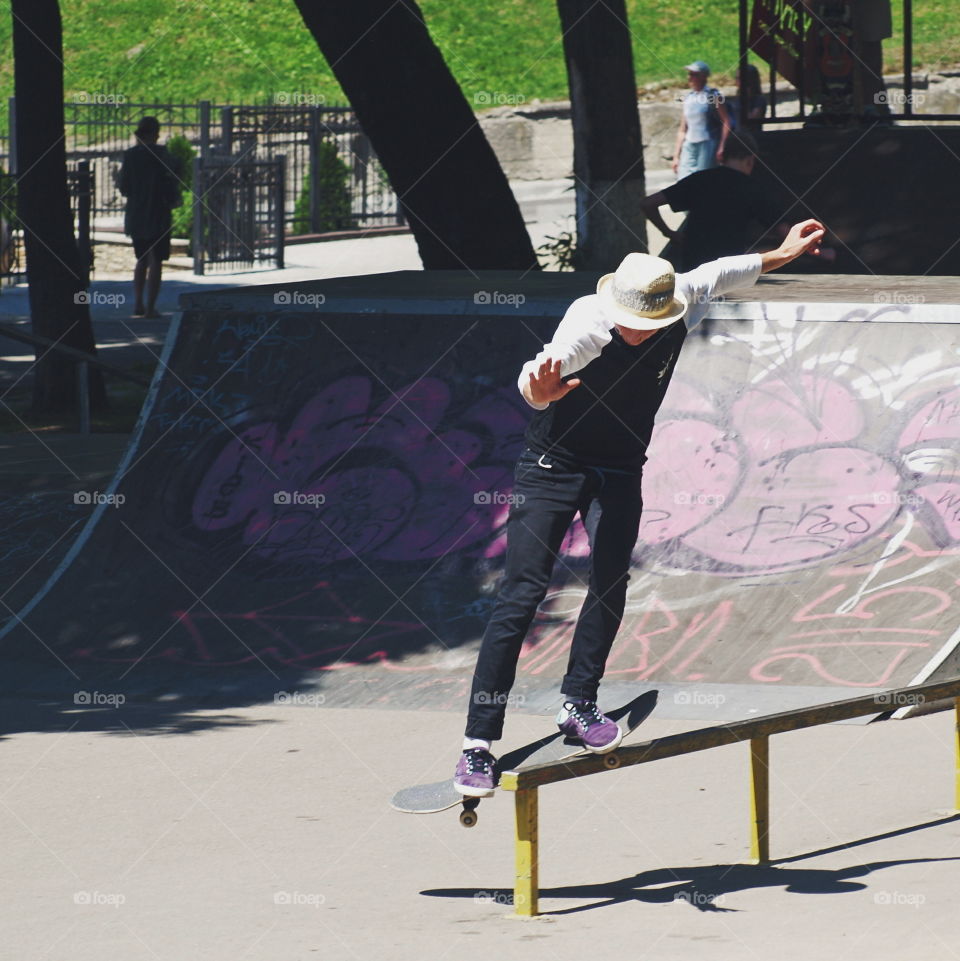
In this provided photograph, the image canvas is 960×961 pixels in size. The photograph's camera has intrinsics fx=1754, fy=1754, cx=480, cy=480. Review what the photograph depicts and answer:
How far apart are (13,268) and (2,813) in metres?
17.7

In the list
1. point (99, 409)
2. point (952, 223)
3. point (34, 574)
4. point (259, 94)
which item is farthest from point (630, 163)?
point (259, 94)

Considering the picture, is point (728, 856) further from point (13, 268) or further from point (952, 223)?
point (13, 268)

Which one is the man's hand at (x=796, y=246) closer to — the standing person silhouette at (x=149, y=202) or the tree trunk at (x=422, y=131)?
the tree trunk at (x=422, y=131)

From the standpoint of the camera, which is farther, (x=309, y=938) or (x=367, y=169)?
(x=367, y=169)

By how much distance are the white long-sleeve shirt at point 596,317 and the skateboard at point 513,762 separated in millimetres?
1078

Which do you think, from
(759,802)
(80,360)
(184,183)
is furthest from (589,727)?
(184,183)

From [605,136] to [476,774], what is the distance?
11.0m

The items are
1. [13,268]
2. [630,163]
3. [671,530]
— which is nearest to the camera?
[671,530]

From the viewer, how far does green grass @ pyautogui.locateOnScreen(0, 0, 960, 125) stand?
96.0 ft

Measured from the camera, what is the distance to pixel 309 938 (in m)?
4.96

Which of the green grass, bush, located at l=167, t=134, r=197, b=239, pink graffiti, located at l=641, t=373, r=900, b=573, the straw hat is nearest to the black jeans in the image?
the straw hat

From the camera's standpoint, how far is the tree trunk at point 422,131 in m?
12.7

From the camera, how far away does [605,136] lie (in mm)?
15609

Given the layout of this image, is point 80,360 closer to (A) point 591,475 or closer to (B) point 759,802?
(A) point 591,475
